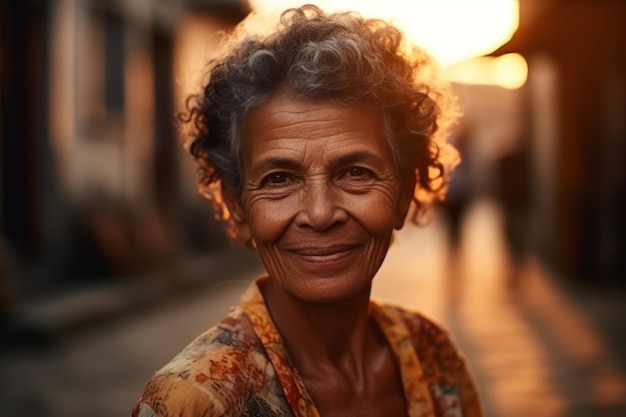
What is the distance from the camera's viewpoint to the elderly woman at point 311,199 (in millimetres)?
1983

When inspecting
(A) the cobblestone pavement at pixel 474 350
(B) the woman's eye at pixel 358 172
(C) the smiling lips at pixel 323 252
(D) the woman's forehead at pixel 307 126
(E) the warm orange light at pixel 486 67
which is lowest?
(A) the cobblestone pavement at pixel 474 350

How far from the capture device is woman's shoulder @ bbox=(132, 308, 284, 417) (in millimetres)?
1802

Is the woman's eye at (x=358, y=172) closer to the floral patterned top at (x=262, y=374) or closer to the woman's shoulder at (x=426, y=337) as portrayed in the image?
the floral patterned top at (x=262, y=374)

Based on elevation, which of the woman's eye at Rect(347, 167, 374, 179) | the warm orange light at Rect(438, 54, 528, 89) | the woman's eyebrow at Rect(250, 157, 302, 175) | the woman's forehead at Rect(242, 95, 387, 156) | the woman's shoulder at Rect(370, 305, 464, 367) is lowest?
the woman's shoulder at Rect(370, 305, 464, 367)

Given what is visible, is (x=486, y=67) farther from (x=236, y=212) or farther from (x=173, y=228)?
(x=236, y=212)

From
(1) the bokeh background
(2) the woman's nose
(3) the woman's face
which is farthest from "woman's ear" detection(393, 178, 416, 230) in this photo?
(1) the bokeh background

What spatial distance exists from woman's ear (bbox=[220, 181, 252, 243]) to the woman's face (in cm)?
15

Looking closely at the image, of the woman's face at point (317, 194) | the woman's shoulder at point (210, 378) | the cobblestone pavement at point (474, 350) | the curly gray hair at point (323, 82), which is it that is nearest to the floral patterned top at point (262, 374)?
the woman's shoulder at point (210, 378)

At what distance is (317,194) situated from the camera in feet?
6.69

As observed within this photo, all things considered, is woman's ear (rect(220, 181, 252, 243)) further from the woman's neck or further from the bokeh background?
the bokeh background

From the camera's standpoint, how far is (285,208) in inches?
81.5

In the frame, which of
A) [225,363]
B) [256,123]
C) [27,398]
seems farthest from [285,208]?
[27,398]

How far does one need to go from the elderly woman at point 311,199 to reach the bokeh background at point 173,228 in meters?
3.96

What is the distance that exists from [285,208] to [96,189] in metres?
11.9
